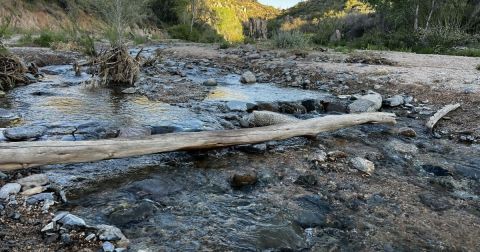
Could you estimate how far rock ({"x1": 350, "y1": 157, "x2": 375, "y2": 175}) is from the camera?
15.1ft

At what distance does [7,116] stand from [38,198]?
338 centimetres

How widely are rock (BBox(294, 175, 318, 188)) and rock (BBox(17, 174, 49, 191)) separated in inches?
99.4

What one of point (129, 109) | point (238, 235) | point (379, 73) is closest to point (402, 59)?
Result: point (379, 73)

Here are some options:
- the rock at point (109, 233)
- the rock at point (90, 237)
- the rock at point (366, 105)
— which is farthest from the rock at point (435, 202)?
the rock at point (366, 105)

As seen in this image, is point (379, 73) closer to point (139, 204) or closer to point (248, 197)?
point (248, 197)

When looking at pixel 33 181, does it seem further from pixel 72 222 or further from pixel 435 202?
pixel 435 202

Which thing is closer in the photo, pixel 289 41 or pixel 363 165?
pixel 363 165

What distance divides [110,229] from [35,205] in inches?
32.5

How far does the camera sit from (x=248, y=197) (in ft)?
12.7

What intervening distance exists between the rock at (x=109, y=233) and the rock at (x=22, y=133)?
2621 mm

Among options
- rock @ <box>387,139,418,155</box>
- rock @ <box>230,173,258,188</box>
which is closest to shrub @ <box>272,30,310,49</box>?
rock @ <box>387,139,418,155</box>

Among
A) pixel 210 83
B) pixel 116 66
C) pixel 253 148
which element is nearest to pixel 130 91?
pixel 116 66

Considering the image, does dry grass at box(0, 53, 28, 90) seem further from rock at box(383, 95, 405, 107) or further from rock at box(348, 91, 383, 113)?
rock at box(383, 95, 405, 107)

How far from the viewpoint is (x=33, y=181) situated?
3.71m
